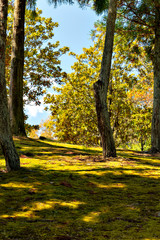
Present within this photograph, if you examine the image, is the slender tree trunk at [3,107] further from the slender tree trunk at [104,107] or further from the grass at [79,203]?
the slender tree trunk at [104,107]

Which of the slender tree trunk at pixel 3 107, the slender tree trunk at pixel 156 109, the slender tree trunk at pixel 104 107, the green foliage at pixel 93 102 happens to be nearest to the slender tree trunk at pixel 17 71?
the slender tree trunk at pixel 104 107

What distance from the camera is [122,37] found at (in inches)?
479

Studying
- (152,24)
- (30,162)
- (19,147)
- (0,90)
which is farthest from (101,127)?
(152,24)

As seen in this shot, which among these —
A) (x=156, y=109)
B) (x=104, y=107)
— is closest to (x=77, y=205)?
(x=104, y=107)

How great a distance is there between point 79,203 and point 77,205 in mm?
93

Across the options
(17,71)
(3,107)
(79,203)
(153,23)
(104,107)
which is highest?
(153,23)

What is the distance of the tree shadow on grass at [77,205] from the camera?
2.37 m

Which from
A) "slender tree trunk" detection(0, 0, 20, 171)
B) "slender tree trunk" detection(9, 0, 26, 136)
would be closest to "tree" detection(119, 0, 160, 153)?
"slender tree trunk" detection(9, 0, 26, 136)

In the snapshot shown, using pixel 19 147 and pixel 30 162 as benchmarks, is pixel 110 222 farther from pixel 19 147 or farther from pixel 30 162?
pixel 19 147

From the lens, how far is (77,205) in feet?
10.7

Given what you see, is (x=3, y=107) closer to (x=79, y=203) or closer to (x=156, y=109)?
(x=79, y=203)

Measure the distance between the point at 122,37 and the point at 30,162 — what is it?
931 centimetres

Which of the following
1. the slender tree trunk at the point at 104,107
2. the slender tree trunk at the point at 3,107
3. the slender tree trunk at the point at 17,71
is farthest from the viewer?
the slender tree trunk at the point at 17,71

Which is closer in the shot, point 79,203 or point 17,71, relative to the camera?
point 79,203
